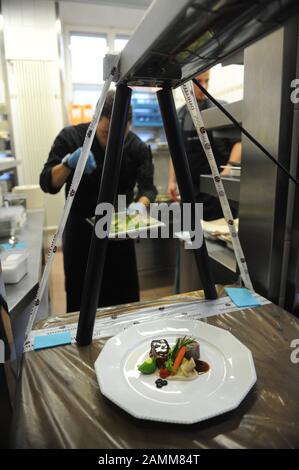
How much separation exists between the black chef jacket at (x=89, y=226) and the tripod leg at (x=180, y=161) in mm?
824

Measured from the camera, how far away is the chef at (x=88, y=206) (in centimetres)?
155

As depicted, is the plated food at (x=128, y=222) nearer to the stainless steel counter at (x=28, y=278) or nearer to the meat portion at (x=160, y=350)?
the stainless steel counter at (x=28, y=278)

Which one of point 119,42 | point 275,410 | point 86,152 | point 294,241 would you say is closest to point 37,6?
point 119,42

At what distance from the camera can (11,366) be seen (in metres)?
0.55

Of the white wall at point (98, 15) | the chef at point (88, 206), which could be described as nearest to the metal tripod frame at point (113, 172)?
the chef at point (88, 206)

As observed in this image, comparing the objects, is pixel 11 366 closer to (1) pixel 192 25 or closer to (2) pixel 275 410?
(2) pixel 275 410

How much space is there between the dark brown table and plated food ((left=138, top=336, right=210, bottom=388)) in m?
0.09

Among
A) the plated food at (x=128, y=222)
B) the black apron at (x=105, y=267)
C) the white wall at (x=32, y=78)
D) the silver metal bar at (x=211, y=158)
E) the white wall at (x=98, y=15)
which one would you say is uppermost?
the white wall at (x=98, y=15)

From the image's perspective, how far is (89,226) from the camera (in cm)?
159

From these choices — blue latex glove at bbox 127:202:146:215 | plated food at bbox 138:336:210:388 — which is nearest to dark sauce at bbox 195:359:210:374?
plated food at bbox 138:336:210:388

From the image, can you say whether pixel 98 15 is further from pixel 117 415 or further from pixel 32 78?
pixel 117 415

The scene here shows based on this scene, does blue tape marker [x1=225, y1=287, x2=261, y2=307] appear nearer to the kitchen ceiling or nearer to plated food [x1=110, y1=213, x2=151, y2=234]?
plated food [x1=110, y1=213, x2=151, y2=234]

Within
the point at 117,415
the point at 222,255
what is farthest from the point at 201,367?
the point at 222,255

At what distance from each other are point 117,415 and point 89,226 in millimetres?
1189
